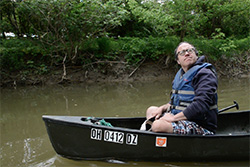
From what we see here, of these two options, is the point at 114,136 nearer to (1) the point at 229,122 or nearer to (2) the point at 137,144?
(2) the point at 137,144

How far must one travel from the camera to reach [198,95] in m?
2.45

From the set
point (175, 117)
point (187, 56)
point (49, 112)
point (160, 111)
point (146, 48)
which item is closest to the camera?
point (175, 117)

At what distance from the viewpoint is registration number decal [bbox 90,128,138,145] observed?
2607 millimetres

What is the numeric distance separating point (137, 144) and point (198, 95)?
86 centimetres

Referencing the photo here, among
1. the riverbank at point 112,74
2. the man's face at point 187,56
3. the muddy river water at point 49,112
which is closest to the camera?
the man's face at point 187,56

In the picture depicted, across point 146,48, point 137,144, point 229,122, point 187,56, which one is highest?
point 146,48

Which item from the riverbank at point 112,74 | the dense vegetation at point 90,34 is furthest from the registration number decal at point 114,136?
the riverbank at point 112,74

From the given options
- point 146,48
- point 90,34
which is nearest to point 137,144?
point 90,34

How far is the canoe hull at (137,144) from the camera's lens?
2547mm

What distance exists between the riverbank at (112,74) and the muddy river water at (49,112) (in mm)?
798

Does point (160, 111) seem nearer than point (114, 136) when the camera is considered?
No

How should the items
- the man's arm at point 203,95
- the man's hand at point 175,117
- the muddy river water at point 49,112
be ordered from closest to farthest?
the man's arm at point 203,95 → the man's hand at point 175,117 → the muddy river water at point 49,112

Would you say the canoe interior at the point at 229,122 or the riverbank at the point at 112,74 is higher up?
the riverbank at the point at 112,74

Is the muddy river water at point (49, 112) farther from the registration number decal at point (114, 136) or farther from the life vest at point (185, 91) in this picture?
the life vest at point (185, 91)
